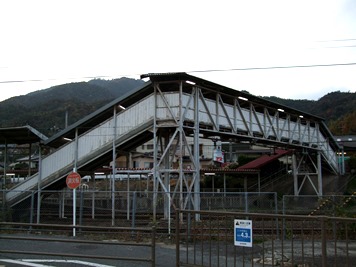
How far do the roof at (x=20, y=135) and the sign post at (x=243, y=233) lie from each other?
16.3 metres

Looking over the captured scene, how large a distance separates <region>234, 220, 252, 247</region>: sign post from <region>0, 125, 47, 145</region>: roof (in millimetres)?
16292

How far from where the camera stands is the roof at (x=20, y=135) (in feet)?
68.6

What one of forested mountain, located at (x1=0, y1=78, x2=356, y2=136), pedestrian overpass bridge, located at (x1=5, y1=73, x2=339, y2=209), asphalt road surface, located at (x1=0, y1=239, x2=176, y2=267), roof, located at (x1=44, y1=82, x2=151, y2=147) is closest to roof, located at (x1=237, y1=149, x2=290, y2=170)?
pedestrian overpass bridge, located at (x1=5, y1=73, x2=339, y2=209)

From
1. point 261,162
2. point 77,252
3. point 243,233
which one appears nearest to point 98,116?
point 77,252

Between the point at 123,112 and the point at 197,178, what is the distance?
5.26m

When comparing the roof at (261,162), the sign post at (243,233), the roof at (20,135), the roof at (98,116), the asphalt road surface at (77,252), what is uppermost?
the roof at (98,116)

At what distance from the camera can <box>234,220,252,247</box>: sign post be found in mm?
6942

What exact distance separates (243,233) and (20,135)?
730 inches

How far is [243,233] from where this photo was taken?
7043 mm

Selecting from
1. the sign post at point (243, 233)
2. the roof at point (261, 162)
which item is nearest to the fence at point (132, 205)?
the sign post at point (243, 233)

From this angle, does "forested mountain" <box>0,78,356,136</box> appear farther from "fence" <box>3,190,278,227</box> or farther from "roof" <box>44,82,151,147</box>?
"roof" <box>44,82,151,147</box>

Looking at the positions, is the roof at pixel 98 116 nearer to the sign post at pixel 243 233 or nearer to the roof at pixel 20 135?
the roof at pixel 20 135

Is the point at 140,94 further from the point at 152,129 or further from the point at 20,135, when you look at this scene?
the point at 20,135

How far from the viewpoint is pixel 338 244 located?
6.64 metres
